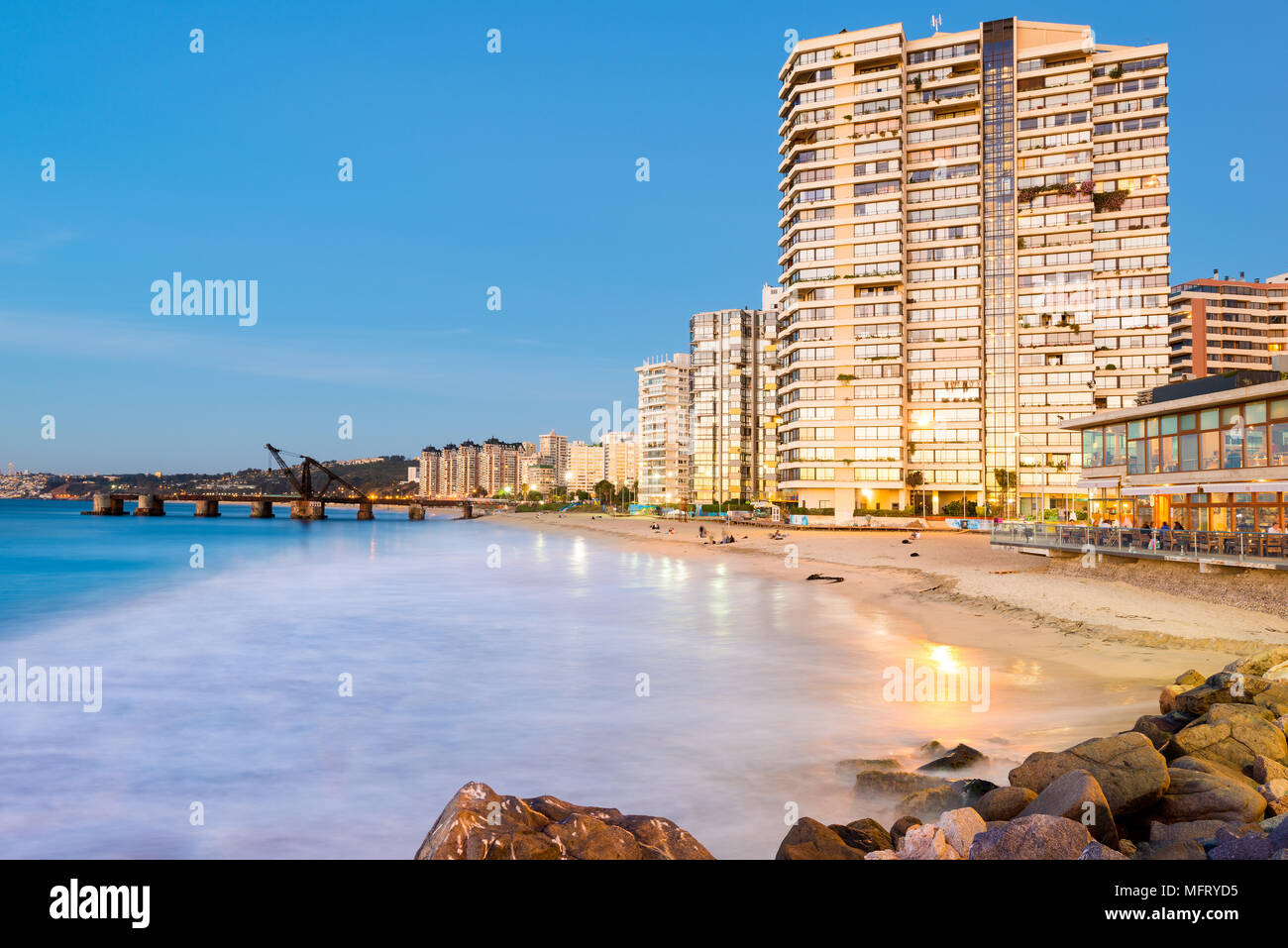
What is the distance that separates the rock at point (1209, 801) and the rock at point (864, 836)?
124 inches

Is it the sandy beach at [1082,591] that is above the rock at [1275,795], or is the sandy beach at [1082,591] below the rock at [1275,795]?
below

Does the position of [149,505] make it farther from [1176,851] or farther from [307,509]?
[1176,851]

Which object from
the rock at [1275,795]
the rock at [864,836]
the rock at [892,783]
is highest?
the rock at [1275,795]

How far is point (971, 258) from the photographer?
4094 inches

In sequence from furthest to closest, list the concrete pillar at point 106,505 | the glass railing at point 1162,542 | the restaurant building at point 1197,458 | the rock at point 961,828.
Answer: the concrete pillar at point 106,505 → the restaurant building at point 1197,458 → the glass railing at point 1162,542 → the rock at point 961,828

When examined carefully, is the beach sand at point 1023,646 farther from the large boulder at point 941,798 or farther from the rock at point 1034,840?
the rock at point 1034,840

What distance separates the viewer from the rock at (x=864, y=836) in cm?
839

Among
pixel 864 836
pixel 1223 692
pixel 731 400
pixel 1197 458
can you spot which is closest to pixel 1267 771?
pixel 1223 692

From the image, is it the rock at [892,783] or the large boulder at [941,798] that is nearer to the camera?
the large boulder at [941,798]

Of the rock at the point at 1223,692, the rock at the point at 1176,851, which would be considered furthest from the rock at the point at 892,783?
the rock at the point at 1223,692

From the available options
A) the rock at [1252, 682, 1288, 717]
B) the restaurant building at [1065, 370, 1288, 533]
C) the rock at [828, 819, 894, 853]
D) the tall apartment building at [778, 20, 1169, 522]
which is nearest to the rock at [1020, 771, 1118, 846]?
the rock at [828, 819, 894, 853]

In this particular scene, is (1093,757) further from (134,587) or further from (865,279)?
(865,279)
